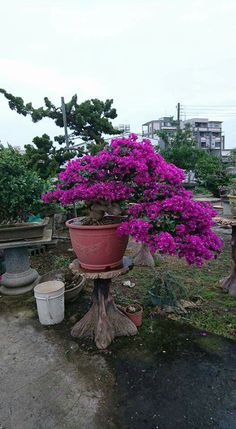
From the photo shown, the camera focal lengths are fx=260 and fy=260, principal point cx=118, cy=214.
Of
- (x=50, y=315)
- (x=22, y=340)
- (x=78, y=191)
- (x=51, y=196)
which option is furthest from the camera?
(x=50, y=315)

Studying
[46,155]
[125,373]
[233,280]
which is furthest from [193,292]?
[46,155]

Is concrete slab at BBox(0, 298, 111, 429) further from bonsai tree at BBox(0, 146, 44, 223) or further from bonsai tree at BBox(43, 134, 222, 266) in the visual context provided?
bonsai tree at BBox(0, 146, 44, 223)

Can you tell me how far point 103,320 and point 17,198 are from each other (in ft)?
5.87

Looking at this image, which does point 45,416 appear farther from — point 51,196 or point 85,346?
point 51,196

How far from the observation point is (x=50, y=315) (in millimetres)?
2338

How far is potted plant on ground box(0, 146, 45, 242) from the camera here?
9.62ft

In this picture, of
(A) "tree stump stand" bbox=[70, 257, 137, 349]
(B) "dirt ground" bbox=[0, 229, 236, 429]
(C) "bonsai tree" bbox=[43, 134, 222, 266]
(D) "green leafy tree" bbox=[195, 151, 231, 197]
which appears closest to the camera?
(B) "dirt ground" bbox=[0, 229, 236, 429]

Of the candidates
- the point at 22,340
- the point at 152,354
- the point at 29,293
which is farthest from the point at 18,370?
the point at 29,293

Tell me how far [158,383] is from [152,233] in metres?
0.96

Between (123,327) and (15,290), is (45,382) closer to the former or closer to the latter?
(123,327)

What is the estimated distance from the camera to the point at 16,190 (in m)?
3.07

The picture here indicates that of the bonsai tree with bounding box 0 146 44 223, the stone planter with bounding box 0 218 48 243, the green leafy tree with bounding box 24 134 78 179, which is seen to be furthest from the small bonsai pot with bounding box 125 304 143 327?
the green leafy tree with bounding box 24 134 78 179

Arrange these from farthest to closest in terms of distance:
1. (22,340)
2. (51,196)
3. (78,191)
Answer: (22,340), (51,196), (78,191)

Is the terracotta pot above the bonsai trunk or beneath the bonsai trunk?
above
